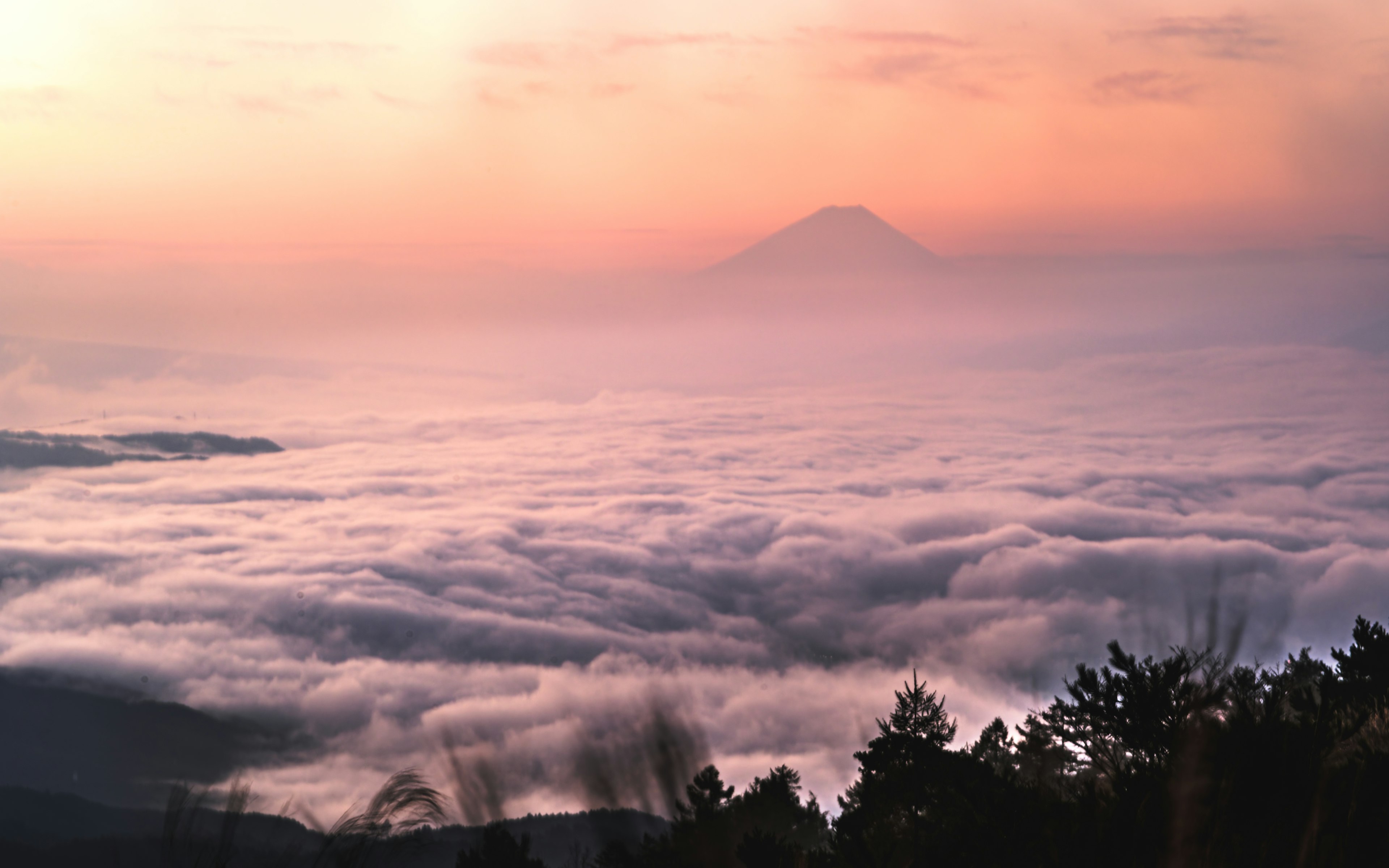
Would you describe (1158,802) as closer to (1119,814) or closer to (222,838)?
(1119,814)

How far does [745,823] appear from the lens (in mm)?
25094

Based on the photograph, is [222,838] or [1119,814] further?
[1119,814]

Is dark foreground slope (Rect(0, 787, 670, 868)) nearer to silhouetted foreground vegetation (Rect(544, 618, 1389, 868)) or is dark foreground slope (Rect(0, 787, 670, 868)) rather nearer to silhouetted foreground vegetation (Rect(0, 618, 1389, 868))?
silhouetted foreground vegetation (Rect(0, 618, 1389, 868))

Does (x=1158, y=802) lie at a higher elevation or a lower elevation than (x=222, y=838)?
higher

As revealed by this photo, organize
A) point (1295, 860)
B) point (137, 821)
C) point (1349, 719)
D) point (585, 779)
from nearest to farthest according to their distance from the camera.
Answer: point (1295, 860) < point (585, 779) < point (1349, 719) < point (137, 821)

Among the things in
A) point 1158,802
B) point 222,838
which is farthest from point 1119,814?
point 222,838

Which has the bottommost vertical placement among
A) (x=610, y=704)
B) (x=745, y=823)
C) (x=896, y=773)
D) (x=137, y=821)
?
(x=137, y=821)

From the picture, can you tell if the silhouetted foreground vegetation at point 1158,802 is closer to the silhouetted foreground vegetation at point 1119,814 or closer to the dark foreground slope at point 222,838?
the silhouetted foreground vegetation at point 1119,814

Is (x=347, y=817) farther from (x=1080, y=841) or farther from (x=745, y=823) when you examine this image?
(x=745, y=823)

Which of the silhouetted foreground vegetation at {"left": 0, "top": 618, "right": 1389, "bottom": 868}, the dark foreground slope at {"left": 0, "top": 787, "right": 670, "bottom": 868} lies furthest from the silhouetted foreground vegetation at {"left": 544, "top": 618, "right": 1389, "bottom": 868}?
the dark foreground slope at {"left": 0, "top": 787, "right": 670, "bottom": 868}

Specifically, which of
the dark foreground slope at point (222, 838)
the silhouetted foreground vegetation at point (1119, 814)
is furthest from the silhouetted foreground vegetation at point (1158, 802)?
the dark foreground slope at point (222, 838)

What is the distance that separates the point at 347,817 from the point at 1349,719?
11.0 meters

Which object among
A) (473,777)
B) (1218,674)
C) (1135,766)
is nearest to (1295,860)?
(1135,766)

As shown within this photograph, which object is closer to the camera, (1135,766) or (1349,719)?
(1135,766)
